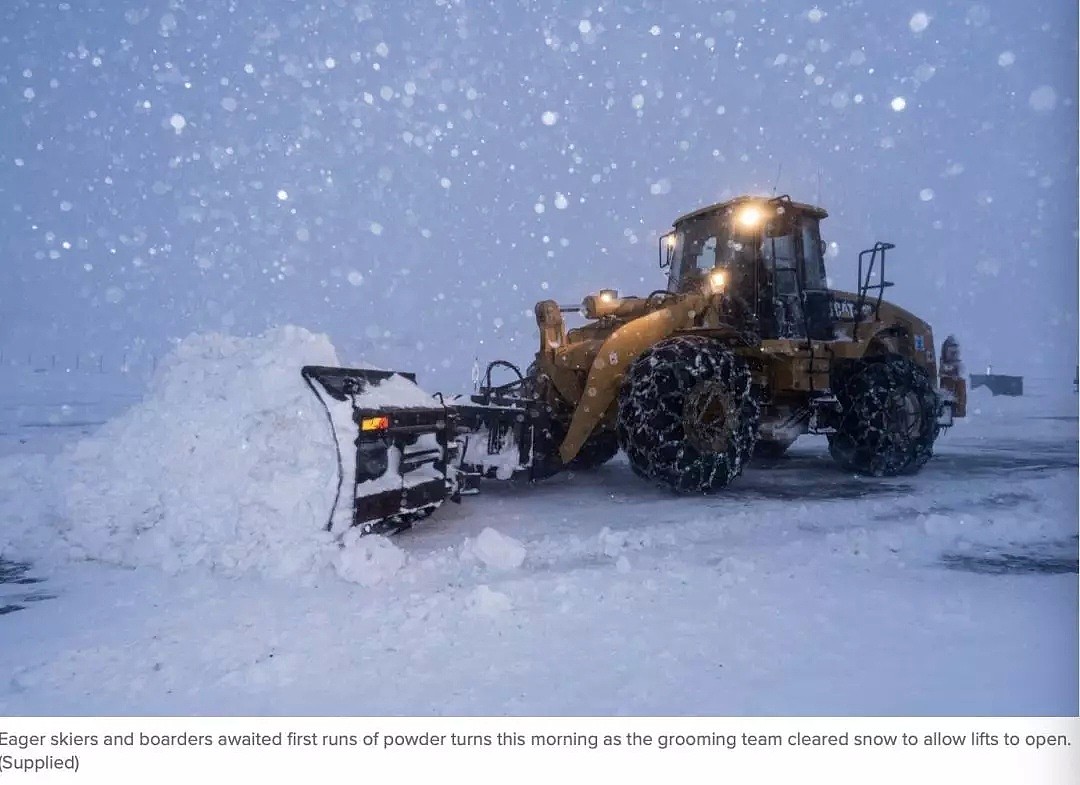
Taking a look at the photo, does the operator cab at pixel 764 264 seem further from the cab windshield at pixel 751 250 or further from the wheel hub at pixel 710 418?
the wheel hub at pixel 710 418

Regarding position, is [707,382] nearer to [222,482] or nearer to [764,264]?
[764,264]

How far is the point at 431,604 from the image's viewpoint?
3107 millimetres

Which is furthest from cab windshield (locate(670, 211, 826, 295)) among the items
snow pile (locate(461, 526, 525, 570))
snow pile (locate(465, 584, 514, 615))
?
snow pile (locate(465, 584, 514, 615))

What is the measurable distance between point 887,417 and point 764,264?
5.90 ft

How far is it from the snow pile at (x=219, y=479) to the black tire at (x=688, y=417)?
96.9 inches

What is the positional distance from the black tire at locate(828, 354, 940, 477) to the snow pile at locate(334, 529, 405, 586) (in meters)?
4.76

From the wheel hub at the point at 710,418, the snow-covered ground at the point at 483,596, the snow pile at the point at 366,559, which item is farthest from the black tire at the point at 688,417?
the snow pile at the point at 366,559

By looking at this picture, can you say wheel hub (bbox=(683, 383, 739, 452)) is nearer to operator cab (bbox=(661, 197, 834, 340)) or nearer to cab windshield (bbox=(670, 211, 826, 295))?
operator cab (bbox=(661, 197, 834, 340))

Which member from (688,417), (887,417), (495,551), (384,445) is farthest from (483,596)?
(887,417)

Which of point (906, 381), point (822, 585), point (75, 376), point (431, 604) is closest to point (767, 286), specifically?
point (906, 381)

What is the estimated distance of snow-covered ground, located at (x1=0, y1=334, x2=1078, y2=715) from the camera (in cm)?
255

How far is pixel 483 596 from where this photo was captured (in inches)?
122

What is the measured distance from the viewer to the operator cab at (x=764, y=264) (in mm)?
6602
